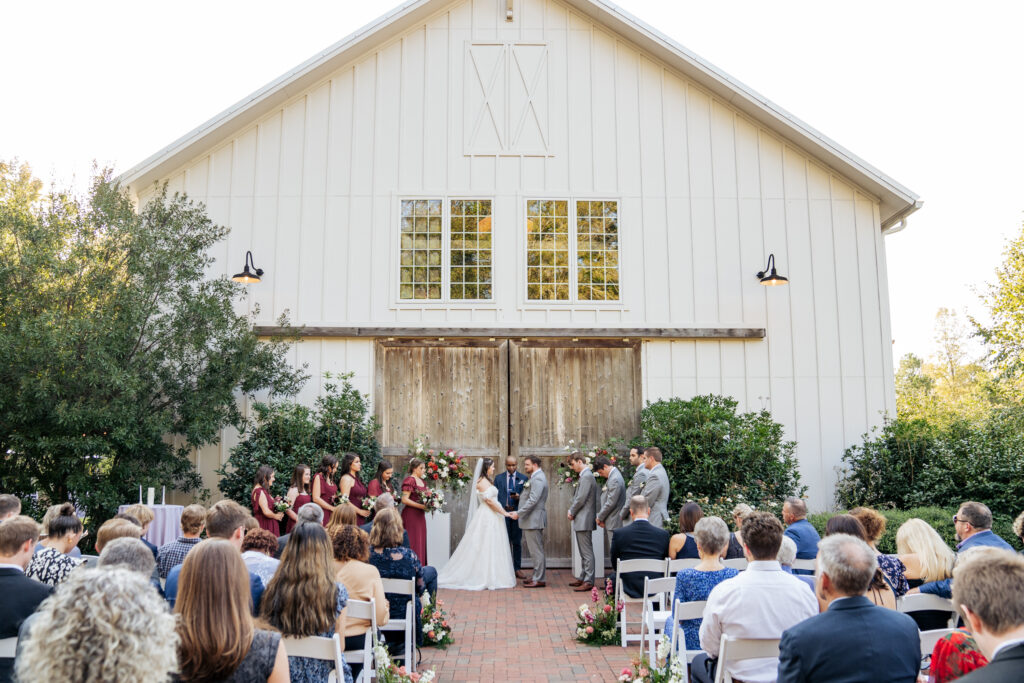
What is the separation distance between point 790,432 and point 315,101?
978 cm

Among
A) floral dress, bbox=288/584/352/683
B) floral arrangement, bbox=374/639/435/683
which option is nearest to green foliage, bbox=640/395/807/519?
floral arrangement, bbox=374/639/435/683

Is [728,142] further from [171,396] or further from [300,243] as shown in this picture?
[171,396]

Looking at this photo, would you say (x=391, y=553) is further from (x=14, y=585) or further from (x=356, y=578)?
(x=14, y=585)

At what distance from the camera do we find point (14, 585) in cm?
430

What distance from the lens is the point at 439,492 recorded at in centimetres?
1167

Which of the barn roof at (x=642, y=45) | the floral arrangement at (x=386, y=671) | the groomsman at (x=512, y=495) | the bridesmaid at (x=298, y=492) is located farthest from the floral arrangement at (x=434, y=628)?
the barn roof at (x=642, y=45)

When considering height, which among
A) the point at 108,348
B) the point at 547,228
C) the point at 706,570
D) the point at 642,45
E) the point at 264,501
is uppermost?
the point at 642,45

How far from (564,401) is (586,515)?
94.9 inches

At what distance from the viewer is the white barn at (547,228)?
13.3m

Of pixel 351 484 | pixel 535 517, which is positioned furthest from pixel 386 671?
pixel 535 517

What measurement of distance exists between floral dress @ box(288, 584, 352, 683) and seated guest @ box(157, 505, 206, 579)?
1703 mm

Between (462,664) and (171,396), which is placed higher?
(171,396)

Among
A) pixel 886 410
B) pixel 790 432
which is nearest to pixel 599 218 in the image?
pixel 790 432

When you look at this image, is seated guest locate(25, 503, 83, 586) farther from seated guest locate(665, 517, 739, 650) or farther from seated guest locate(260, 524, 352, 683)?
seated guest locate(665, 517, 739, 650)
